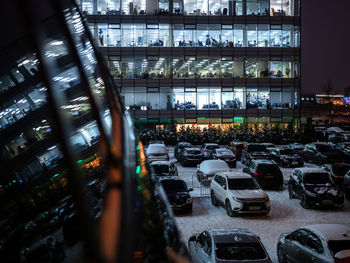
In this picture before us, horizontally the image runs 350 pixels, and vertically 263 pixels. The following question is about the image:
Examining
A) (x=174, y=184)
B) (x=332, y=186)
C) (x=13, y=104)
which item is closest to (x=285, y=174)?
(x=332, y=186)

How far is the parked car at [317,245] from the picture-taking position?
797cm

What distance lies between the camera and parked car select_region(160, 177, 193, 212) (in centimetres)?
1398

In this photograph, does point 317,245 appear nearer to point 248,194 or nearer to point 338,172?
point 248,194

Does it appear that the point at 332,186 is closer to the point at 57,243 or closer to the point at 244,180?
the point at 244,180

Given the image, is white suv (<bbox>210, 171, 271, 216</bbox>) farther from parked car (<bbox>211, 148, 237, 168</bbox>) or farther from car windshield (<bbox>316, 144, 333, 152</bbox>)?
car windshield (<bbox>316, 144, 333, 152</bbox>)

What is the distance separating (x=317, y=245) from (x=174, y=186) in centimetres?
730

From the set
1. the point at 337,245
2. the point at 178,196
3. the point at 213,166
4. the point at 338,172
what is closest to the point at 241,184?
the point at 178,196

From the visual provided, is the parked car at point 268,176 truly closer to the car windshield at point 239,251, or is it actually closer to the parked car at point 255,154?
the parked car at point 255,154

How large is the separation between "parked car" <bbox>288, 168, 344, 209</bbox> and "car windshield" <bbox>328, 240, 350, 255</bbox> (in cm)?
652

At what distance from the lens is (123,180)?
1089mm

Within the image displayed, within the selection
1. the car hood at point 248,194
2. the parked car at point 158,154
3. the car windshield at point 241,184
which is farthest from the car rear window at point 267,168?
the parked car at point 158,154

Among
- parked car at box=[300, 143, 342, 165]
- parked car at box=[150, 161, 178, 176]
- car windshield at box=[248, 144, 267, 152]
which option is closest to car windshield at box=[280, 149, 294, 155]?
car windshield at box=[248, 144, 267, 152]

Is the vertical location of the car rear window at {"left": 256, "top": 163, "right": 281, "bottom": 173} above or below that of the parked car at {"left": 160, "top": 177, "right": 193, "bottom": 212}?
below

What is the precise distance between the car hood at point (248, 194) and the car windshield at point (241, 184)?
0.30m
